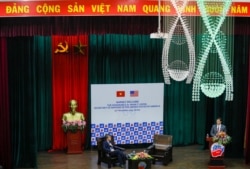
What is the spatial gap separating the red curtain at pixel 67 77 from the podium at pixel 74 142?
448 millimetres

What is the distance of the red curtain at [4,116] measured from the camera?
959 cm

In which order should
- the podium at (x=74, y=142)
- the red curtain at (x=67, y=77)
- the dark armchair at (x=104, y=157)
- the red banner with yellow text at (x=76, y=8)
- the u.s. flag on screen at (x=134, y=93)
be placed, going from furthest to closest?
the u.s. flag on screen at (x=134, y=93) < the red curtain at (x=67, y=77) < the podium at (x=74, y=142) < the dark armchair at (x=104, y=157) < the red banner with yellow text at (x=76, y=8)

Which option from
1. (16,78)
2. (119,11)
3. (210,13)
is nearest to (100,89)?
(16,78)

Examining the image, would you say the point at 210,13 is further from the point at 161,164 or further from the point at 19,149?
the point at 19,149

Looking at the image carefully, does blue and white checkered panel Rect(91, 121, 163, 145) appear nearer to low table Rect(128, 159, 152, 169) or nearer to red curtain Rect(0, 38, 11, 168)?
low table Rect(128, 159, 152, 169)

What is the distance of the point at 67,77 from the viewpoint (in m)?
11.6

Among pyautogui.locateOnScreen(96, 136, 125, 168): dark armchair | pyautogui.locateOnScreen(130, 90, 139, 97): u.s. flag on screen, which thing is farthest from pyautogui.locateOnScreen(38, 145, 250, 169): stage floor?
pyautogui.locateOnScreen(130, 90, 139, 97): u.s. flag on screen

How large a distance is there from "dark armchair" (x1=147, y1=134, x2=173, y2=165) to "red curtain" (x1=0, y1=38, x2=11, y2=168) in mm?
2988

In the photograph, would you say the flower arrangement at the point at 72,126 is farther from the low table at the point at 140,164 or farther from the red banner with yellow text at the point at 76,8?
the red banner with yellow text at the point at 76,8

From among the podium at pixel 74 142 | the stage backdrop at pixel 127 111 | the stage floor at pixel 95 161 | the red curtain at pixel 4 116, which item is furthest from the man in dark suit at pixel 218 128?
the red curtain at pixel 4 116

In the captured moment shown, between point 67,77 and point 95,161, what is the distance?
7.30ft

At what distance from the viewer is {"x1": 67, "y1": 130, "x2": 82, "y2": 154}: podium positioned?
11.3 meters

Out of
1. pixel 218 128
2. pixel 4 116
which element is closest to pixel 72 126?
pixel 4 116

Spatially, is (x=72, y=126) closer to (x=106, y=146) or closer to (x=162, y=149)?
(x=106, y=146)
